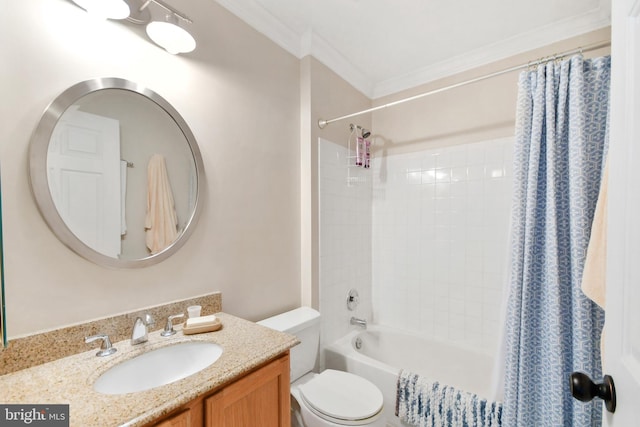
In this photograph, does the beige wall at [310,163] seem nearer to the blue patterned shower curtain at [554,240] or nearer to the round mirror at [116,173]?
the round mirror at [116,173]

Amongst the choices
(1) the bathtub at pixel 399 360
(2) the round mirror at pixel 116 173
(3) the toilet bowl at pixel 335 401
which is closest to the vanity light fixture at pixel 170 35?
(2) the round mirror at pixel 116 173

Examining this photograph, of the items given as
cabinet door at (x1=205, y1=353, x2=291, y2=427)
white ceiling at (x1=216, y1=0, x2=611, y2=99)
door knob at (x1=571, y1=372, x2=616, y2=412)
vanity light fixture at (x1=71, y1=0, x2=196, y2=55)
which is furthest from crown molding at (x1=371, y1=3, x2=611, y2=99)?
cabinet door at (x1=205, y1=353, x2=291, y2=427)

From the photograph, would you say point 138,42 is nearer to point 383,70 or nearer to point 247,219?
point 247,219

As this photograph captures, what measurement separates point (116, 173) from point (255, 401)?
1000mm

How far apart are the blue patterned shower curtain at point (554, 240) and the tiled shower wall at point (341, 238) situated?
109 centimetres

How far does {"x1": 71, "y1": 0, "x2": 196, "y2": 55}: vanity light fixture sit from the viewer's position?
1.08 metres

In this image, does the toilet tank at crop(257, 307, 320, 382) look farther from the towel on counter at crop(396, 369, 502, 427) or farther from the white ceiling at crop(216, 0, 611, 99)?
the white ceiling at crop(216, 0, 611, 99)

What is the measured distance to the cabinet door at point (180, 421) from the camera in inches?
29.3

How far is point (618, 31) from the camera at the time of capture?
667mm

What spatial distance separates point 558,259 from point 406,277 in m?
1.21

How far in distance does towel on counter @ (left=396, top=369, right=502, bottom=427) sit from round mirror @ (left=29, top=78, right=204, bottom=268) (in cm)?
147

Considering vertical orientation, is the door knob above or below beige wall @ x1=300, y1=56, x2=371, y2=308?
below

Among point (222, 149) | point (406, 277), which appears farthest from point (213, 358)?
point (406, 277)

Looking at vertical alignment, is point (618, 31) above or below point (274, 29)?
below
